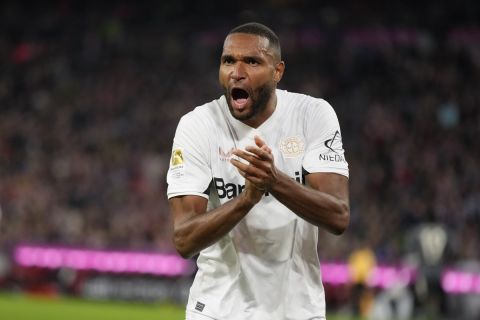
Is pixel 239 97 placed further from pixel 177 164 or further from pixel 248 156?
pixel 248 156

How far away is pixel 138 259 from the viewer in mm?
Result: 19266

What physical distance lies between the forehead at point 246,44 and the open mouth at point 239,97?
185 mm

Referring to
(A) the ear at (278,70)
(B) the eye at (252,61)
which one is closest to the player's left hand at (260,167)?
(B) the eye at (252,61)

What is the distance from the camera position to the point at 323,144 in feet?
15.5

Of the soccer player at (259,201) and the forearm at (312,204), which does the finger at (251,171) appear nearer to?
the forearm at (312,204)

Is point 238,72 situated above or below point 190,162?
above

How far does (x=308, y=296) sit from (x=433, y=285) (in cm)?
1224

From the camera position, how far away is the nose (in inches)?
179

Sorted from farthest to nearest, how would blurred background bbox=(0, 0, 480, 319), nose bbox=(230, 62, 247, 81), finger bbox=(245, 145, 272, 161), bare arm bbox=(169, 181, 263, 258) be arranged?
blurred background bbox=(0, 0, 480, 319)
nose bbox=(230, 62, 247, 81)
bare arm bbox=(169, 181, 263, 258)
finger bbox=(245, 145, 272, 161)

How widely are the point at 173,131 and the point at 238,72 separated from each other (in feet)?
61.1

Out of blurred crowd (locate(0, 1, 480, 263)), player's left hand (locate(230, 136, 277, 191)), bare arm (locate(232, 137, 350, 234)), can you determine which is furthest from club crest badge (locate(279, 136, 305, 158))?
blurred crowd (locate(0, 1, 480, 263))

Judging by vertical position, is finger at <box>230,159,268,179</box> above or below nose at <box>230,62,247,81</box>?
below

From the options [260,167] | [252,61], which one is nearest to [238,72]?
[252,61]

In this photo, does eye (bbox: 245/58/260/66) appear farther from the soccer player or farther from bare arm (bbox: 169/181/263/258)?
bare arm (bbox: 169/181/263/258)
